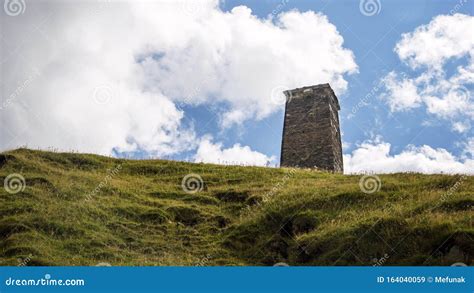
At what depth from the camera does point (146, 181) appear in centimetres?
2517

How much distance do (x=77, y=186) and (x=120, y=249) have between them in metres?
6.43

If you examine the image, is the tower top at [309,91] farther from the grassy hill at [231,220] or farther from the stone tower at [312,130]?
the grassy hill at [231,220]

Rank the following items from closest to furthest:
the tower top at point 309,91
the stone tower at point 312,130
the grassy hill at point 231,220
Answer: the grassy hill at point 231,220, the stone tower at point 312,130, the tower top at point 309,91

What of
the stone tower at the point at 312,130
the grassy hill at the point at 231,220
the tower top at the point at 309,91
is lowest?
the grassy hill at the point at 231,220

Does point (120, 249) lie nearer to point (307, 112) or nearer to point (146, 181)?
point (146, 181)

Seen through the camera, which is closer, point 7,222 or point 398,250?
point 398,250

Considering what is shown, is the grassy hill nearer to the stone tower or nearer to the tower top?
the stone tower

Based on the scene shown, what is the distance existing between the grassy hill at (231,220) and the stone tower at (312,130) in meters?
9.51

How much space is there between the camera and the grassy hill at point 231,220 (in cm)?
1432

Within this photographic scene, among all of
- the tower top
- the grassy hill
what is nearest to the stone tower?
the tower top

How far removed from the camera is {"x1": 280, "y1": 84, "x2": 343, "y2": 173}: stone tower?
34656 mm

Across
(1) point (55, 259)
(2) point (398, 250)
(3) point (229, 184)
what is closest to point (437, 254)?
(2) point (398, 250)

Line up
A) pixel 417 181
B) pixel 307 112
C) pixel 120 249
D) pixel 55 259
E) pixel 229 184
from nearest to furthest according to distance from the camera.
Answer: pixel 55 259 → pixel 120 249 → pixel 417 181 → pixel 229 184 → pixel 307 112

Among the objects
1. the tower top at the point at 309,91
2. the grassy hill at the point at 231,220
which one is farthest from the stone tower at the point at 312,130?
the grassy hill at the point at 231,220
